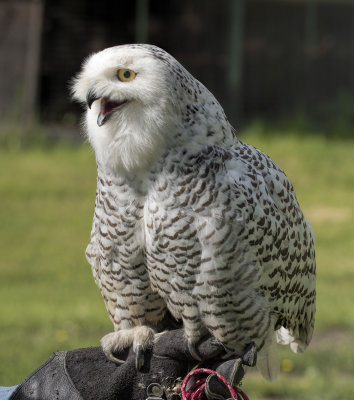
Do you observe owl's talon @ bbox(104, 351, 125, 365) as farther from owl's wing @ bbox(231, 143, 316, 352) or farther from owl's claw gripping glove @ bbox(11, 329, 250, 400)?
owl's wing @ bbox(231, 143, 316, 352)

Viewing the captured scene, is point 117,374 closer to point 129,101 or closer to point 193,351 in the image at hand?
point 193,351

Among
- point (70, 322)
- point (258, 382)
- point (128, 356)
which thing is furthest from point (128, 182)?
point (70, 322)

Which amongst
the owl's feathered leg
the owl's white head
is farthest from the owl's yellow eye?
the owl's feathered leg

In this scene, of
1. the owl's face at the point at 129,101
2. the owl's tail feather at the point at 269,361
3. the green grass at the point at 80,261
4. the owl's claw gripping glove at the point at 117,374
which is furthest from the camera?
the green grass at the point at 80,261

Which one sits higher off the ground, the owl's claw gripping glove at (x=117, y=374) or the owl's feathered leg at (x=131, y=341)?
the owl's feathered leg at (x=131, y=341)

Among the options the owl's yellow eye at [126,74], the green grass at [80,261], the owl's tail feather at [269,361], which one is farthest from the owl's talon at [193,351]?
the green grass at [80,261]

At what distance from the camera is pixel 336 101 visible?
14164mm

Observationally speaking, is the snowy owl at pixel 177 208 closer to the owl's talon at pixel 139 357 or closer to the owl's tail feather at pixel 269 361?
the owl's talon at pixel 139 357

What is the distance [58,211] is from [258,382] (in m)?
5.26

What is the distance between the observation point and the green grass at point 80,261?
5855 mm

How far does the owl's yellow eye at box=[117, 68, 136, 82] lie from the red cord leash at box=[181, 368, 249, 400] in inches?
45.1

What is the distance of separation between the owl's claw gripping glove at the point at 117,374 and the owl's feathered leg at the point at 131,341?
23mm

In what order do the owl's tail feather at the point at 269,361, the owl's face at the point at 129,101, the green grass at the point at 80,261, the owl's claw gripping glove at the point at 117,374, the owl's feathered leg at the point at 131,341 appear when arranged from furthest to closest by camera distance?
1. the green grass at the point at 80,261
2. the owl's tail feather at the point at 269,361
3. the owl's feathered leg at the point at 131,341
4. the owl's claw gripping glove at the point at 117,374
5. the owl's face at the point at 129,101

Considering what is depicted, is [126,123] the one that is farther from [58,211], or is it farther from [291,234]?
[58,211]
